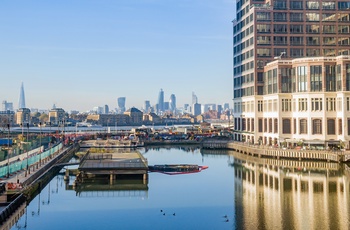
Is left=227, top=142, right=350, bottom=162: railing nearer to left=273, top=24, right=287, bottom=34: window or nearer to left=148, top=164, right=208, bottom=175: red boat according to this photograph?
left=148, top=164, right=208, bottom=175: red boat

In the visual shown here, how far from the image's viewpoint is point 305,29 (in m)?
157

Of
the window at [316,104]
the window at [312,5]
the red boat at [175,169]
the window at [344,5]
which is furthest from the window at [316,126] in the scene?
the window at [344,5]

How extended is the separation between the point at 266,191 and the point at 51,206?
36.1m

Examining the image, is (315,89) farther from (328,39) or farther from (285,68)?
(328,39)

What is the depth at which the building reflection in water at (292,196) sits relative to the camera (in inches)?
2368

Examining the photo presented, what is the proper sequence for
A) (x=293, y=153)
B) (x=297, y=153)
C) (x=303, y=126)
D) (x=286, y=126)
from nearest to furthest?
(x=297, y=153) < (x=293, y=153) < (x=303, y=126) < (x=286, y=126)

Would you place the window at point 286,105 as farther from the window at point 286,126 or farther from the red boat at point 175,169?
the red boat at point 175,169

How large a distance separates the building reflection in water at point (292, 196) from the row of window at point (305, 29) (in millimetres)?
53604

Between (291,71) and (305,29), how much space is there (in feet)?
74.5

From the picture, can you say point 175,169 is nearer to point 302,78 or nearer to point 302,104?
point 302,104

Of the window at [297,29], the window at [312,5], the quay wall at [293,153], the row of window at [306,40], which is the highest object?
the window at [312,5]

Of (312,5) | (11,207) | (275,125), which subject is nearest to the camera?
(11,207)

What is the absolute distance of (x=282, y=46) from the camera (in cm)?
15775

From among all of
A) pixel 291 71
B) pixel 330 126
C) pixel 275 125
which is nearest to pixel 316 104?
pixel 330 126
